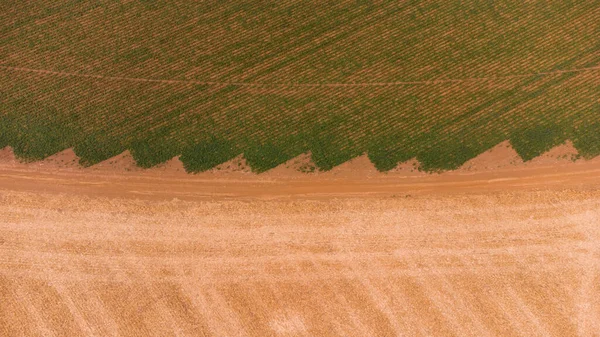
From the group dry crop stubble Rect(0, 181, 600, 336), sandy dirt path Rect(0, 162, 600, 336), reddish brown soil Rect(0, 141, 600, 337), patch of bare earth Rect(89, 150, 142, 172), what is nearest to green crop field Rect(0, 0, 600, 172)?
patch of bare earth Rect(89, 150, 142, 172)

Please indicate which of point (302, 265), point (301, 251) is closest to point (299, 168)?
point (301, 251)

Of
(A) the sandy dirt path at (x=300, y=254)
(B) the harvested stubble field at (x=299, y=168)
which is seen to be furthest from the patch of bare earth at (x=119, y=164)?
(A) the sandy dirt path at (x=300, y=254)

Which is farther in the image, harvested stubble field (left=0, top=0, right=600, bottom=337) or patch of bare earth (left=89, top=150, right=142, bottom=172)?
patch of bare earth (left=89, top=150, right=142, bottom=172)

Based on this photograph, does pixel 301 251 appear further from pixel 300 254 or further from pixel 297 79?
pixel 297 79

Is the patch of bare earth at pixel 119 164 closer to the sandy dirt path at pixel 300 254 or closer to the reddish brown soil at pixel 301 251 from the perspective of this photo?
the reddish brown soil at pixel 301 251

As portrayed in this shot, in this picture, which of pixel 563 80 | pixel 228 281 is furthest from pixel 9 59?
pixel 563 80

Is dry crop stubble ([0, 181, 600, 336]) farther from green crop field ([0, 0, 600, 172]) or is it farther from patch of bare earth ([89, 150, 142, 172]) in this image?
green crop field ([0, 0, 600, 172])
